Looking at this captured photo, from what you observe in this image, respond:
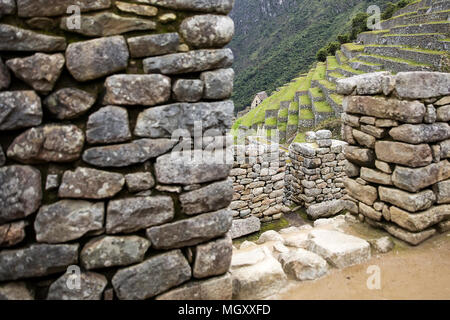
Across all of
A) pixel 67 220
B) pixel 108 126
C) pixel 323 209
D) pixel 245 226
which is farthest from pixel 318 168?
pixel 67 220

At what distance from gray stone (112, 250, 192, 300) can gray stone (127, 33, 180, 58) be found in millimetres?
1475

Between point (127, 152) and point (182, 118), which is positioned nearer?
point (127, 152)

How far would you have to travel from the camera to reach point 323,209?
349 inches

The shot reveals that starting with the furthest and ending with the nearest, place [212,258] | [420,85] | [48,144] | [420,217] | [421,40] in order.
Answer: [421,40] < [420,217] < [420,85] < [212,258] < [48,144]

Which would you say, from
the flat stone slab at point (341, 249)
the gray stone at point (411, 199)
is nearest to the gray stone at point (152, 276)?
the flat stone slab at point (341, 249)

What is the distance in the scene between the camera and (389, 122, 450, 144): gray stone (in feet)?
11.0

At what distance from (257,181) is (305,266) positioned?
5010 mm

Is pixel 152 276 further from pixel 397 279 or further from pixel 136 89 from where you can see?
pixel 397 279

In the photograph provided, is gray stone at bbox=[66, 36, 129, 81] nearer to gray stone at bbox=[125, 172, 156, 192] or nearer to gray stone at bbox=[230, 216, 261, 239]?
gray stone at bbox=[125, 172, 156, 192]

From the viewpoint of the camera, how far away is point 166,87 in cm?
213

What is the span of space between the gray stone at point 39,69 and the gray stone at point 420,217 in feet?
12.4

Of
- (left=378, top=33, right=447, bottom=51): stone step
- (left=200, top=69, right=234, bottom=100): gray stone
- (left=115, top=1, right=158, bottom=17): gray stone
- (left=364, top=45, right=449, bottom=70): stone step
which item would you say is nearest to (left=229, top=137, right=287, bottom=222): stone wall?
(left=200, top=69, right=234, bottom=100): gray stone

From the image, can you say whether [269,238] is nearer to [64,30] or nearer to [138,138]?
[138,138]
